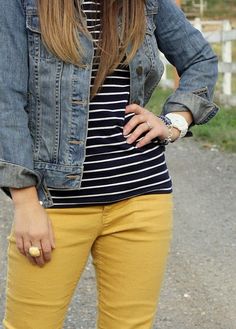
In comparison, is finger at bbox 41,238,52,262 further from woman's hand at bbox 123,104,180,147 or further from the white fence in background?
the white fence in background

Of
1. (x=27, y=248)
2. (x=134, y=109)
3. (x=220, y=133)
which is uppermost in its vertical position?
(x=134, y=109)

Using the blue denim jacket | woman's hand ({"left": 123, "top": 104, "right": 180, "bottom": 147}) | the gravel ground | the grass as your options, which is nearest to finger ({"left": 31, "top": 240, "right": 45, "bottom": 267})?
the blue denim jacket

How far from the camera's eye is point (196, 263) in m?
4.84

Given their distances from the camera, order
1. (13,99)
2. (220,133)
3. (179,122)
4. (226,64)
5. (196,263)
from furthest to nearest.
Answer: (226,64) < (220,133) < (196,263) < (179,122) < (13,99)

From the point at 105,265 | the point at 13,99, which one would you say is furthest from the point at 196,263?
the point at 13,99

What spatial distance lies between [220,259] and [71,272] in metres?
2.80

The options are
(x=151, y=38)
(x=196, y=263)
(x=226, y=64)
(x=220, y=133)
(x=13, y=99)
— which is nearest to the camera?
(x=13, y=99)

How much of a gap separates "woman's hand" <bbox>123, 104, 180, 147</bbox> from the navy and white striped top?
0.7 inches

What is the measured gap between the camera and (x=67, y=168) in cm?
216

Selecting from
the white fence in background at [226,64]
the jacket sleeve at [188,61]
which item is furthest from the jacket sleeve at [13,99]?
the white fence in background at [226,64]

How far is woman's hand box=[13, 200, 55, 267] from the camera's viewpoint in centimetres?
212

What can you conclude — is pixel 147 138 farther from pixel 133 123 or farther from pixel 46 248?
pixel 46 248

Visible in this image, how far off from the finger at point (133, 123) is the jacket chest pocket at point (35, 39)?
290 millimetres

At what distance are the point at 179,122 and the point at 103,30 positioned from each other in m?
0.42
